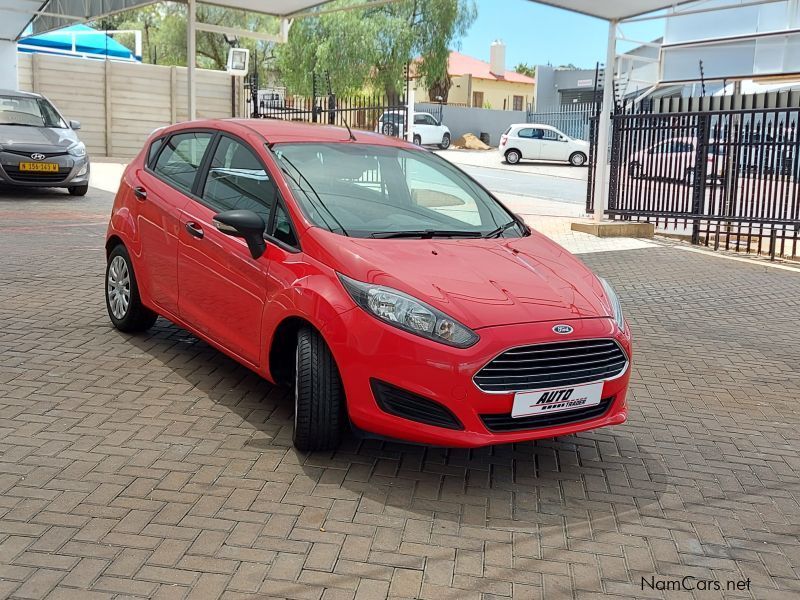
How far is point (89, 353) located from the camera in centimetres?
592

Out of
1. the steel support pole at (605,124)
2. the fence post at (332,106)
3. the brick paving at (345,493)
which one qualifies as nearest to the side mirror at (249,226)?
the brick paving at (345,493)

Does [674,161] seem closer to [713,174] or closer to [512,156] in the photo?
[713,174]

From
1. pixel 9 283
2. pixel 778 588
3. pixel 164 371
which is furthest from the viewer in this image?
pixel 9 283

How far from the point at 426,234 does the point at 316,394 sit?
114 centimetres

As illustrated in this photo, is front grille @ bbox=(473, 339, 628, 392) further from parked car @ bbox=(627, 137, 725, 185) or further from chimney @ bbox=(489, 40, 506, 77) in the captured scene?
chimney @ bbox=(489, 40, 506, 77)

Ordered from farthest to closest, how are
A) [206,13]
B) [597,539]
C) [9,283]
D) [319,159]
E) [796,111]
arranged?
[206,13] → [796,111] → [9,283] → [319,159] → [597,539]

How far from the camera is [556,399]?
13.2 feet

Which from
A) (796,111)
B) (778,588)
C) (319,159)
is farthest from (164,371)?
(796,111)

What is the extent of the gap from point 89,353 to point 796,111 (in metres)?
9.72

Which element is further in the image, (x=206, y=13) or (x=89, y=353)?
(x=206, y=13)

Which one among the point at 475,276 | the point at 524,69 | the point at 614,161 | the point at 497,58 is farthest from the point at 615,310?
the point at 524,69

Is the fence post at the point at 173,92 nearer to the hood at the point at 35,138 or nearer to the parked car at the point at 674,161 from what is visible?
the hood at the point at 35,138

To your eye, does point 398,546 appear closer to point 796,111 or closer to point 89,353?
point 89,353

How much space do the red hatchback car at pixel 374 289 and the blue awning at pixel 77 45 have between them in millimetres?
21703
